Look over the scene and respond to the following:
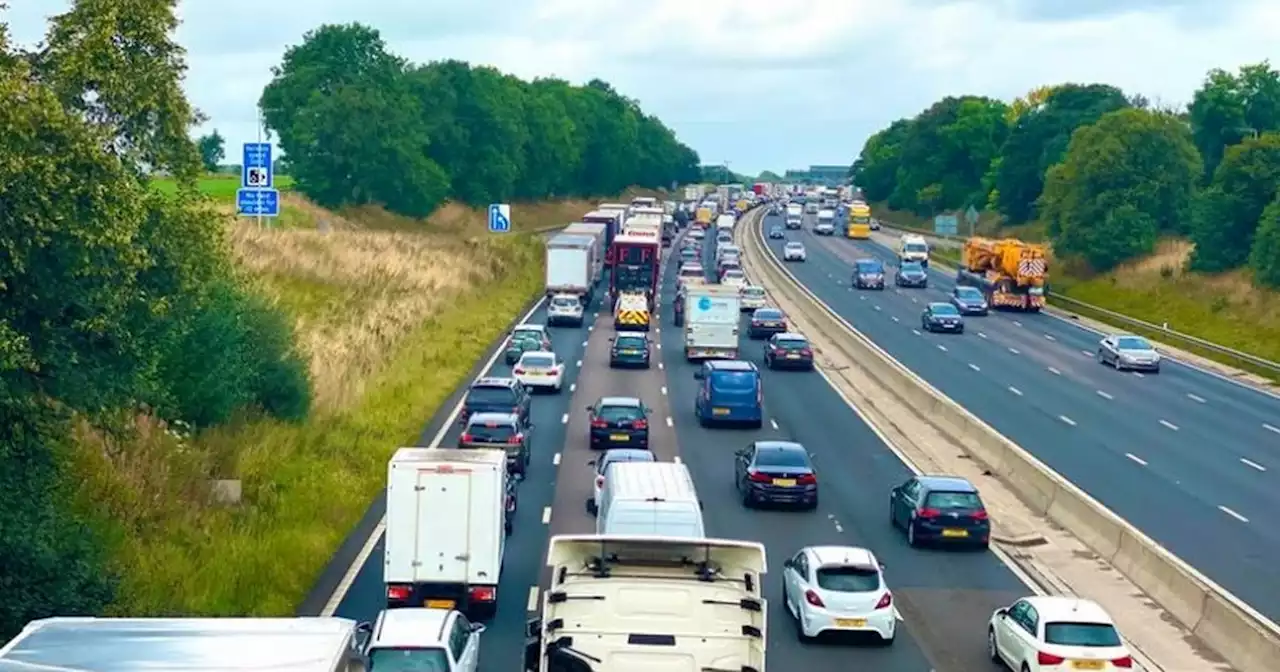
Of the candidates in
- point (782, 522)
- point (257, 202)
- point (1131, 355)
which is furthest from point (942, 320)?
point (782, 522)

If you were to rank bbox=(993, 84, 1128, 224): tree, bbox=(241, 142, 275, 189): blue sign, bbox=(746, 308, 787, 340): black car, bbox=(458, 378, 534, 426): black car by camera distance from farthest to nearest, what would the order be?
bbox=(993, 84, 1128, 224): tree
bbox=(746, 308, 787, 340): black car
bbox=(241, 142, 275, 189): blue sign
bbox=(458, 378, 534, 426): black car

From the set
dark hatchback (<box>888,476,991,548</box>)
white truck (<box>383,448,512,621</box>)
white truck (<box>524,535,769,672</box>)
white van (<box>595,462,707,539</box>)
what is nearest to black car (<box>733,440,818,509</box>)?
dark hatchback (<box>888,476,991,548</box>)

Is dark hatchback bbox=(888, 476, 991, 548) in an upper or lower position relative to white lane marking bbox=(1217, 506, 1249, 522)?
upper

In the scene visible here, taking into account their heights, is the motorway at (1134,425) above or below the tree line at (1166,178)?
below

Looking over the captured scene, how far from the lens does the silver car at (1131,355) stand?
60.9 meters

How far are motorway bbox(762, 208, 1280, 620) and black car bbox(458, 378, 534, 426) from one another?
12.7 m

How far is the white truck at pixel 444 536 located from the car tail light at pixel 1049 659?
7654 millimetres

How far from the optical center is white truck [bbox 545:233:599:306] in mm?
76188

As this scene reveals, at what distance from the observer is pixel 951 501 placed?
30750 millimetres

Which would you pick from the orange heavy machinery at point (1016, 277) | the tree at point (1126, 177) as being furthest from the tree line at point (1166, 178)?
the orange heavy machinery at point (1016, 277)

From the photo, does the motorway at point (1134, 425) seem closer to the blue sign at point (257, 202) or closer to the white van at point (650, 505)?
the white van at point (650, 505)

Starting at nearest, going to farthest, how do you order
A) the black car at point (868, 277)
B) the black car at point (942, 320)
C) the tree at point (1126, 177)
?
the black car at point (942, 320)
the black car at point (868, 277)
the tree at point (1126, 177)

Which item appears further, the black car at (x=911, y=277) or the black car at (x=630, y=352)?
the black car at (x=911, y=277)

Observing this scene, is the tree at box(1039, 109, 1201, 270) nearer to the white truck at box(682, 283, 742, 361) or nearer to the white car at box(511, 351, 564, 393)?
the white truck at box(682, 283, 742, 361)
